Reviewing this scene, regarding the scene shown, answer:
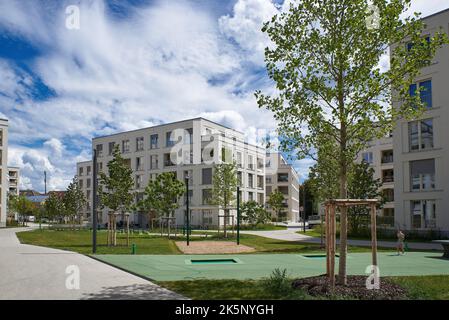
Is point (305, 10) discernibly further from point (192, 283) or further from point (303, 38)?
point (192, 283)

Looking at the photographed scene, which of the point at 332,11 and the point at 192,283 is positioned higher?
the point at 332,11

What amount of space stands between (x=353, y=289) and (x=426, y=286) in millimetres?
2497

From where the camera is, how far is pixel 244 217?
180 feet

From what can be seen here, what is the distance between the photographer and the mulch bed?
9.80m

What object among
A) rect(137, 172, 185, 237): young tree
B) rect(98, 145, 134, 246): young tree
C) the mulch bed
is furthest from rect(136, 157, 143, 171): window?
the mulch bed

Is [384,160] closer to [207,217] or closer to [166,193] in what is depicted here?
[207,217]

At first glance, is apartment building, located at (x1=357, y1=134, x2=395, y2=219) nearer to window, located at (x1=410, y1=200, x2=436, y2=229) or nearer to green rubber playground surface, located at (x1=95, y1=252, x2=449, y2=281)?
window, located at (x1=410, y1=200, x2=436, y2=229)

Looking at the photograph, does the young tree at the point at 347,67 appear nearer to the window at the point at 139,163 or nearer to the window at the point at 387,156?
the window at the point at 387,156

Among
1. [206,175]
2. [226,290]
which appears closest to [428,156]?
[226,290]

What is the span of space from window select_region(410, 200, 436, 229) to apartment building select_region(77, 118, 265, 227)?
83.6 feet

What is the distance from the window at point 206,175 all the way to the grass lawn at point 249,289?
48239 millimetres

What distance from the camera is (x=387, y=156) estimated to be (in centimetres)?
6141
